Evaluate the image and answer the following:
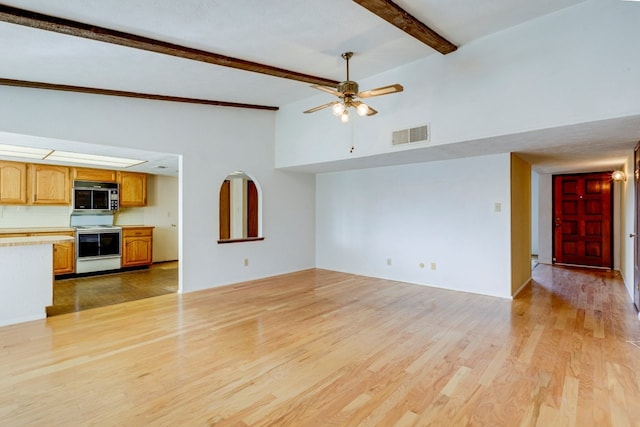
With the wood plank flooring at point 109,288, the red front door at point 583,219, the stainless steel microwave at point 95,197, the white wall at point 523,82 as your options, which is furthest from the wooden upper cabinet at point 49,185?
the red front door at point 583,219

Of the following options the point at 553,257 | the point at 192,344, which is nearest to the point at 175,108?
the point at 192,344

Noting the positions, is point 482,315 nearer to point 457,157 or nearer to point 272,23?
point 457,157

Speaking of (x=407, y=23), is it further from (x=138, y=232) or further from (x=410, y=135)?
(x=138, y=232)

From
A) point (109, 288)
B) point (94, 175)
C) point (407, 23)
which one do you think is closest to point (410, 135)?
point (407, 23)

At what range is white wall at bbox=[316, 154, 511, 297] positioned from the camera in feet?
15.3

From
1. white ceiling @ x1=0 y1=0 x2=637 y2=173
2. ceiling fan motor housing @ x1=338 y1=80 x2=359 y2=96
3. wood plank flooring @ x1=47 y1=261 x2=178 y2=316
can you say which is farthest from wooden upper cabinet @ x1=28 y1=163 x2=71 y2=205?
ceiling fan motor housing @ x1=338 y1=80 x2=359 y2=96

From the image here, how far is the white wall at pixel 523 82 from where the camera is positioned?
2.85m

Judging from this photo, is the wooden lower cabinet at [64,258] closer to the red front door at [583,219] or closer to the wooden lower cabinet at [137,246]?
the wooden lower cabinet at [137,246]

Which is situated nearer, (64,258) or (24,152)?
(24,152)

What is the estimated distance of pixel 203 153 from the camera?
5137mm

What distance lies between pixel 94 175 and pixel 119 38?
4498 mm

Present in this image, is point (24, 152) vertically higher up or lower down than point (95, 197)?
higher up

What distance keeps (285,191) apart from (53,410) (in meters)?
4.78

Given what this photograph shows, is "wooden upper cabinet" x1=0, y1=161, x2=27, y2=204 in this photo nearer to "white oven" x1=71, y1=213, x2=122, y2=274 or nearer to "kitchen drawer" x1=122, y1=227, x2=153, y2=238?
"white oven" x1=71, y1=213, x2=122, y2=274
